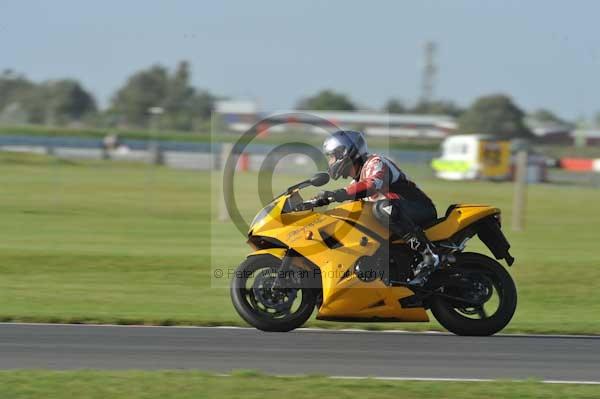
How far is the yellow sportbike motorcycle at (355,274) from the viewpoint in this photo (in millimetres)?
9742

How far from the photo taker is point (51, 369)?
797 cm

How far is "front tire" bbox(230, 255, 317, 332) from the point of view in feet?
32.0

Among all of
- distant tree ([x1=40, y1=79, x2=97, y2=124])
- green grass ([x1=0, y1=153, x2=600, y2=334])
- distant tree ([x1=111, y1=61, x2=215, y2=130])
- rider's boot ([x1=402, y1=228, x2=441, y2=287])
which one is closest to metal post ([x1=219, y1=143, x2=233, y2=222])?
green grass ([x1=0, y1=153, x2=600, y2=334])

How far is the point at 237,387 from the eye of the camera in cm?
721

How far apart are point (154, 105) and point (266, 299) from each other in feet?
153

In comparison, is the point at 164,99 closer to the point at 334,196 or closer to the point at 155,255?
the point at 155,255

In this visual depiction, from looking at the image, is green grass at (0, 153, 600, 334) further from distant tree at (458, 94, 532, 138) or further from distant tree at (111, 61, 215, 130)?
distant tree at (458, 94, 532, 138)

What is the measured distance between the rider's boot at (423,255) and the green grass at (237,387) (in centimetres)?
235

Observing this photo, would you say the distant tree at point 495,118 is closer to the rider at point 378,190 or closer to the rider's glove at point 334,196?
the rider at point 378,190

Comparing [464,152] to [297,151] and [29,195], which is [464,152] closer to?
[29,195]

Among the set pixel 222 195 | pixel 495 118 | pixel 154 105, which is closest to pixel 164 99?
pixel 154 105

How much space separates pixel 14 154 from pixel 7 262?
29.5m

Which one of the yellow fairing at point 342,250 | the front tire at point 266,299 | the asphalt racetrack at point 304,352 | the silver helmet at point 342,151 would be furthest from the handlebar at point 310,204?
the asphalt racetrack at point 304,352

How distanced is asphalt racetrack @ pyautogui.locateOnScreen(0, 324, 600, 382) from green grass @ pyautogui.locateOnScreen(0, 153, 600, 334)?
778mm
